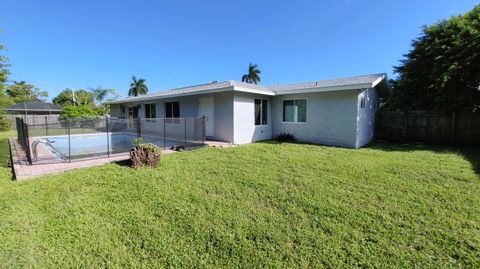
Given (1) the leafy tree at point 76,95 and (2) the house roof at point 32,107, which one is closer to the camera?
(2) the house roof at point 32,107

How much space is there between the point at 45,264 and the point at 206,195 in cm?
241

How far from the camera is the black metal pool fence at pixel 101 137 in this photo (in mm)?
7109

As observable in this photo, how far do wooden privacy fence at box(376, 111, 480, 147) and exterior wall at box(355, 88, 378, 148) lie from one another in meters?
0.82

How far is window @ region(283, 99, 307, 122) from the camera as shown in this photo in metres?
10.8

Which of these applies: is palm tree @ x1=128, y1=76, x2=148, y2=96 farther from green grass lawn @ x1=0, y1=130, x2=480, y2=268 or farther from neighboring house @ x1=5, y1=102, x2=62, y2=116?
green grass lawn @ x1=0, y1=130, x2=480, y2=268

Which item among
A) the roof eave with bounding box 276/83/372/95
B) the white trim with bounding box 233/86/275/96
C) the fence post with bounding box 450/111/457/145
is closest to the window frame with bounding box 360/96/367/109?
the roof eave with bounding box 276/83/372/95

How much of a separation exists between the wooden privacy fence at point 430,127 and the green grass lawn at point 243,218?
591 centimetres

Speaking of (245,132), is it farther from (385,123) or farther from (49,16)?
(49,16)

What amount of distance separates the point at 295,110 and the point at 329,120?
5.86ft

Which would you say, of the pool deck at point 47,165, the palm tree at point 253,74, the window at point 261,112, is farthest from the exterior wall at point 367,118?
the palm tree at point 253,74

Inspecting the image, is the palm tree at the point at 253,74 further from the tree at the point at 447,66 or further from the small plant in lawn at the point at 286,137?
the small plant in lawn at the point at 286,137

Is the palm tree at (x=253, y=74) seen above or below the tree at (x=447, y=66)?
above

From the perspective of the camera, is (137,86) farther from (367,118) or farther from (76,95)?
(367,118)

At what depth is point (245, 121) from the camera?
34.2 feet
